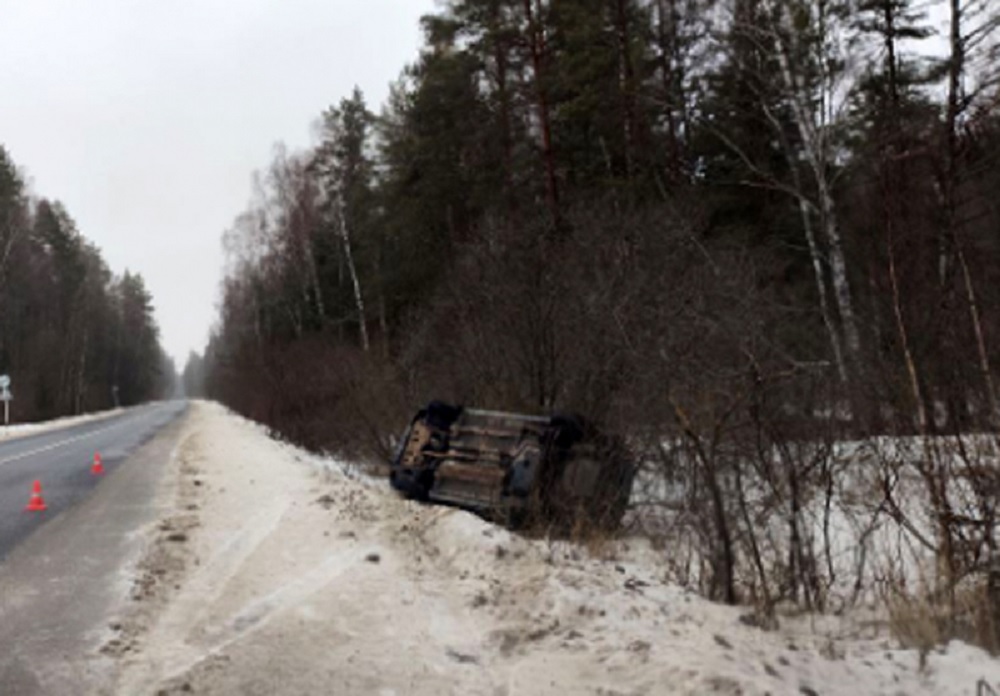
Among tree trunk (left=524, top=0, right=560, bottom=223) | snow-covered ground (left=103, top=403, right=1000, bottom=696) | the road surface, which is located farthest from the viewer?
tree trunk (left=524, top=0, right=560, bottom=223)

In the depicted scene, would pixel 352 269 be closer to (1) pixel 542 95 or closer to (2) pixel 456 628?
(1) pixel 542 95

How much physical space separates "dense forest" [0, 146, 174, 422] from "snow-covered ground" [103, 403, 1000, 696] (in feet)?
137

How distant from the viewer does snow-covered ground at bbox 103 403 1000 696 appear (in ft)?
11.7

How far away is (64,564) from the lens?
21.6ft

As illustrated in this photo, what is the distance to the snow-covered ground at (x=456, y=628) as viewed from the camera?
356 cm

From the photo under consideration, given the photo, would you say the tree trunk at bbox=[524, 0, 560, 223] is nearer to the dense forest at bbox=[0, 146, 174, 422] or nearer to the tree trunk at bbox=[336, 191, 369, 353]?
the tree trunk at bbox=[336, 191, 369, 353]

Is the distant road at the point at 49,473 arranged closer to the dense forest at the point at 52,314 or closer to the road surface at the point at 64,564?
the road surface at the point at 64,564

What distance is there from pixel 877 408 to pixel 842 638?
1722 millimetres

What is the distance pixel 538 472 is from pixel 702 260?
18.2 feet

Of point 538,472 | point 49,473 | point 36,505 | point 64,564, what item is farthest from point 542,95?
point 64,564

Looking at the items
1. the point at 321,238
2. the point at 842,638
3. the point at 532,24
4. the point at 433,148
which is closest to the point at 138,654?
the point at 842,638

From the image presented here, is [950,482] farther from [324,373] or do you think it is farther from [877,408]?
[324,373]

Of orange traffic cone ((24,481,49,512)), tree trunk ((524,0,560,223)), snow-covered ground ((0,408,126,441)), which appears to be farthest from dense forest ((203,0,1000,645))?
snow-covered ground ((0,408,126,441))

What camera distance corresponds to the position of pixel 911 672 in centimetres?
346
